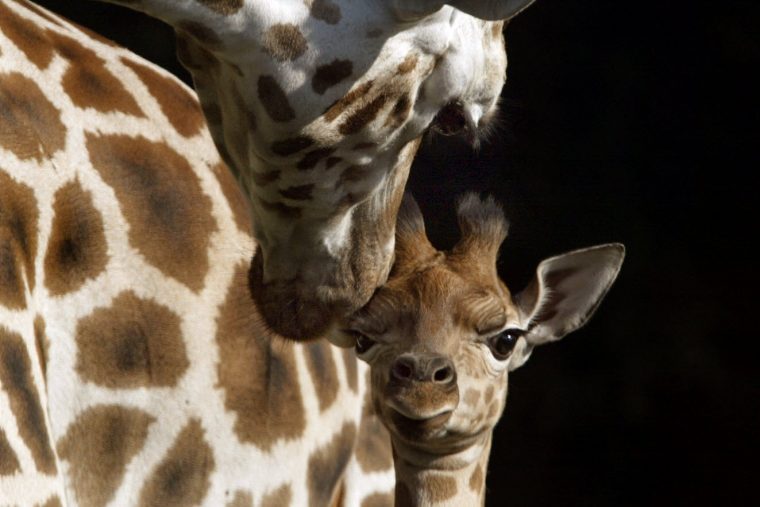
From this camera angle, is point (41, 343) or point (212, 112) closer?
point (212, 112)

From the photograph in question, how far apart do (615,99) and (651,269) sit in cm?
56

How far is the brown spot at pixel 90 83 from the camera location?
2846 millimetres

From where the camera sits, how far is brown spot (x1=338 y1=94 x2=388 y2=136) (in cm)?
223

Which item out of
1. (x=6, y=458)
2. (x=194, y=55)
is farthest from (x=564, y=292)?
(x=6, y=458)

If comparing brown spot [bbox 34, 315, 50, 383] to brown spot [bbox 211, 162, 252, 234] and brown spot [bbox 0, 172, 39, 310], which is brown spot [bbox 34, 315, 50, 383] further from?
brown spot [bbox 211, 162, 252, 234]

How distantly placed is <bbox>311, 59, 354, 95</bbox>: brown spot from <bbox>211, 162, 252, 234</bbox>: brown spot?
94cm

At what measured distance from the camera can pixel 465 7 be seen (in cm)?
211

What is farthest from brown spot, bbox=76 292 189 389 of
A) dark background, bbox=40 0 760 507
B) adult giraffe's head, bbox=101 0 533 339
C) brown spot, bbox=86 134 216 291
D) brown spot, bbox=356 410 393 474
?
dark background, bbox=40 0 760 507

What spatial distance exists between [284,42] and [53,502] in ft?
2.96

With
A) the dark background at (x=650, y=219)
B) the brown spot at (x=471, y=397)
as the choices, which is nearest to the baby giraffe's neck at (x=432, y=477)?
the brown spot at (x=471, y=397)

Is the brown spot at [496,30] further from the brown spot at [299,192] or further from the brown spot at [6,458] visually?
the brown spot at [6,458]

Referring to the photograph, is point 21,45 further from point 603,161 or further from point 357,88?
point 603,161

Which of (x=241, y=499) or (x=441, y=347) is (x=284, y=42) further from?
(x=241, y=499)

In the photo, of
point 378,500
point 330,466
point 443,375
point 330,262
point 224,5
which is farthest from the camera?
point 378,500
